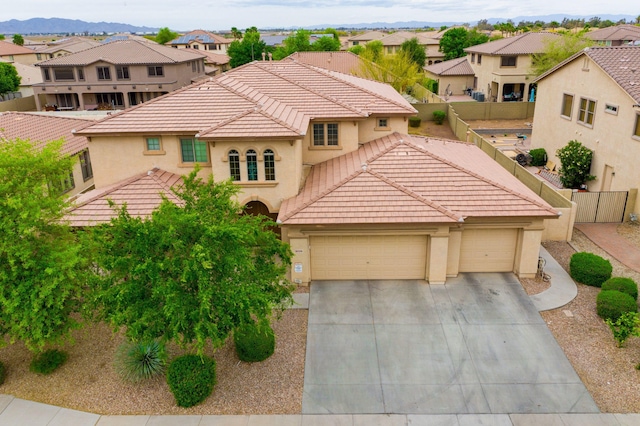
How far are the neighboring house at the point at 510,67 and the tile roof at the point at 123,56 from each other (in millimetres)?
35421

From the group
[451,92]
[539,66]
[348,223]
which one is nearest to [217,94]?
[348,223]

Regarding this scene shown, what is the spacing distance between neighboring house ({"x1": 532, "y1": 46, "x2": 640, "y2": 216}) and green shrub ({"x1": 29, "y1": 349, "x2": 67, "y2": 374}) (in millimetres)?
25471

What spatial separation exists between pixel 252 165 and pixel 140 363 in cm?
881

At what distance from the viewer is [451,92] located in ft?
201

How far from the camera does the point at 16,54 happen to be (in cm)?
7838

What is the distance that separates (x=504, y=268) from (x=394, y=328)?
6.25 m

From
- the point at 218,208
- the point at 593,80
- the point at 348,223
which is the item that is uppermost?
the point at 593,80

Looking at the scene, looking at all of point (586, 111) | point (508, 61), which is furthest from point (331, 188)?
point (508, 61)

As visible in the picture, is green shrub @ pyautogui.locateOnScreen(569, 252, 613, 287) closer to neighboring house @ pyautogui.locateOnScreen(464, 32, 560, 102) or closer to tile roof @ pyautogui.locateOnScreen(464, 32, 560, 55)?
neighboring house @ pyautogui.locateOnScreen(464, 32, 560, 102)

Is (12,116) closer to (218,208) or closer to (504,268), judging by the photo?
(218,208)

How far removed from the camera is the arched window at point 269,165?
19.8 m

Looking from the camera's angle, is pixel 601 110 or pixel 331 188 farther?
pixel 601 110

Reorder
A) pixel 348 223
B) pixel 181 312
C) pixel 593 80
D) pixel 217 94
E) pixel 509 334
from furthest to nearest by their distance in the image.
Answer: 1. pixel 593 80
2. pixel 217 94
3. pixel 348 223
4. pixel 509 334
5. pixel 181 312

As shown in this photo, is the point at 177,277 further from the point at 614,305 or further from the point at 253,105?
the point at 614,305
